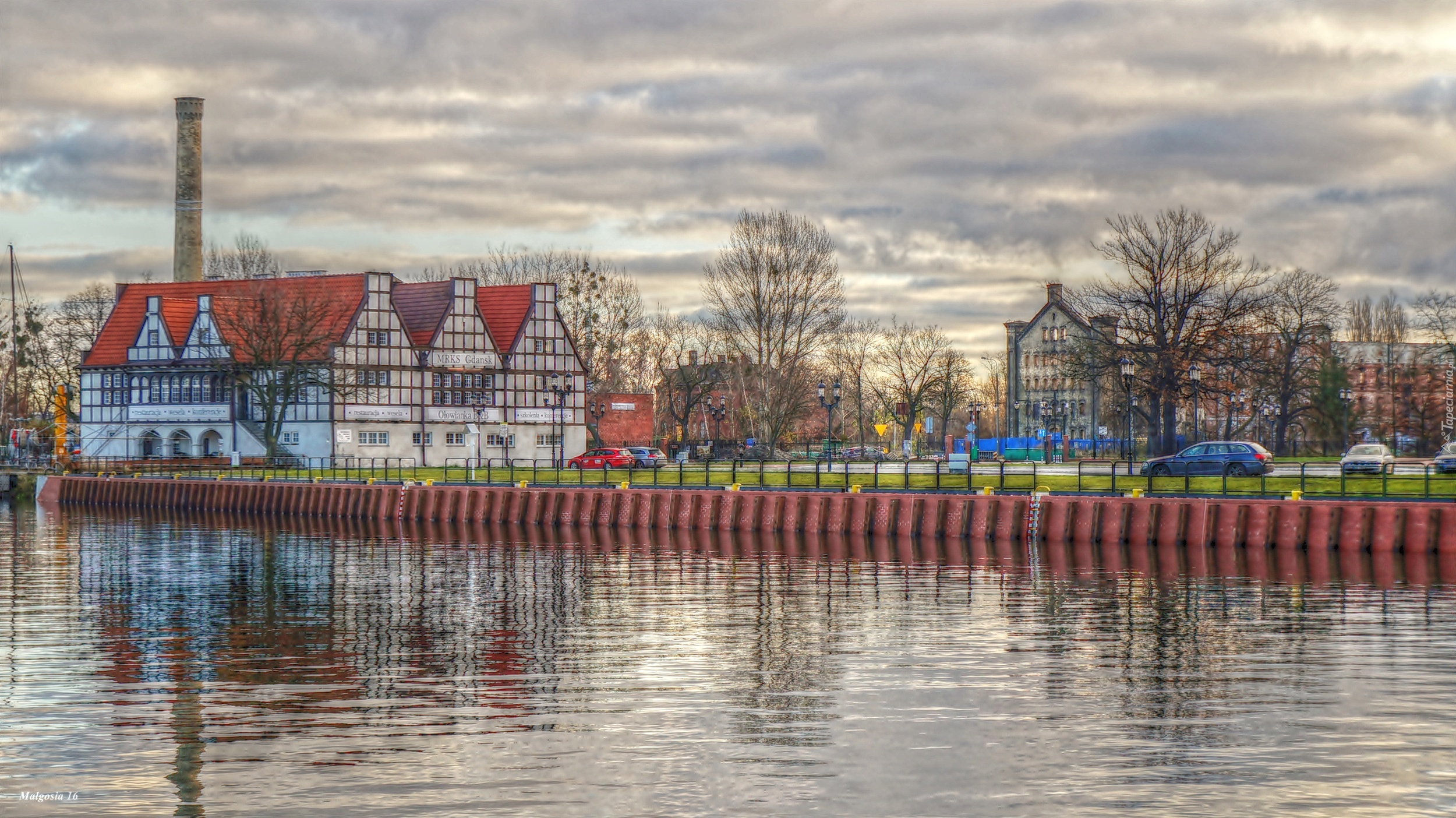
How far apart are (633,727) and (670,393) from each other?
107m

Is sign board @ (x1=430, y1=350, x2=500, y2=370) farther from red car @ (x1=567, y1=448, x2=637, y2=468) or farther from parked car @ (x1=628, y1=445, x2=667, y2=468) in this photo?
parked car @ (x1=628, y1=445, x2=667, y2=468)

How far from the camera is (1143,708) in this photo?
20.1 m

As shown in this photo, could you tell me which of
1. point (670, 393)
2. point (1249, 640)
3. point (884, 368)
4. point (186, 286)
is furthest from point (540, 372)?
point (1249, 640)

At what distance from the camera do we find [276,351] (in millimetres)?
96250

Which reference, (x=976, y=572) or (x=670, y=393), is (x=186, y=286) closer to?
(x=670, y=393)

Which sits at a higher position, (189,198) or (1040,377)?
(189,198)

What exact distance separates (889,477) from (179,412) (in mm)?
61684

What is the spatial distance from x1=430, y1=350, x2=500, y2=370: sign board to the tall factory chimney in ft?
86.4

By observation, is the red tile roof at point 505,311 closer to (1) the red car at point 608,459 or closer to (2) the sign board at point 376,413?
(2) the sign board at point 376,413

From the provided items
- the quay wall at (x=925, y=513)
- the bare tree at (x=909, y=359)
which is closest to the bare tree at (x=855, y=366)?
the bare tree at (x=909, y=359)

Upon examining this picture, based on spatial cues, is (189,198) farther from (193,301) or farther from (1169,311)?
(1169,311)

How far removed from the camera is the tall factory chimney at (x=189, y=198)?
122 meters

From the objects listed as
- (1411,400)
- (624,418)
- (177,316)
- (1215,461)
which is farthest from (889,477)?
(624,418)

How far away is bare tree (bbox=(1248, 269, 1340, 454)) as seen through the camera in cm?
10219
